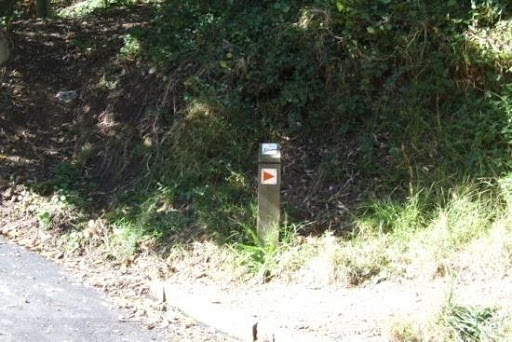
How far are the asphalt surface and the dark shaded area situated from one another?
1144 mm

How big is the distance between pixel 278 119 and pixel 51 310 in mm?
3408

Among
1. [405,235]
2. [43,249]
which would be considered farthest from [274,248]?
[43,249]

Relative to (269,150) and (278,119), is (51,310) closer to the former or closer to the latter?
(269,150)

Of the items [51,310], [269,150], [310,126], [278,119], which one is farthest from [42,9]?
[51,310]

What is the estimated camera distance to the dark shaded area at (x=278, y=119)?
21.6 ft

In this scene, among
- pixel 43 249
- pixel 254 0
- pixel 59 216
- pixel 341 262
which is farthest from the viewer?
pixel 254 0

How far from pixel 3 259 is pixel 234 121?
2.89m

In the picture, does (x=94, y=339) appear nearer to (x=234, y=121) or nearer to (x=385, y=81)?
(x=234, y=121)

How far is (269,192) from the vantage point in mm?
5938

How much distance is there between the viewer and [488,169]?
20.4 feet

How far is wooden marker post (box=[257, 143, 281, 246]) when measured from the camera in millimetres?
5887

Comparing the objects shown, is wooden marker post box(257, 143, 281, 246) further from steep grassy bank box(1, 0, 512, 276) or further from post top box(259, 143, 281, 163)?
steep grassy bank box(1, 0, 512, 276)

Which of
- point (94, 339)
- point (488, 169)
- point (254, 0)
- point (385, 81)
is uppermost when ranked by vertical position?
point (254, 0)

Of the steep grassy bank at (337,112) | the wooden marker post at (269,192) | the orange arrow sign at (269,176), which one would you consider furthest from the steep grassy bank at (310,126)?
the orange arrow sign at (269,176)
